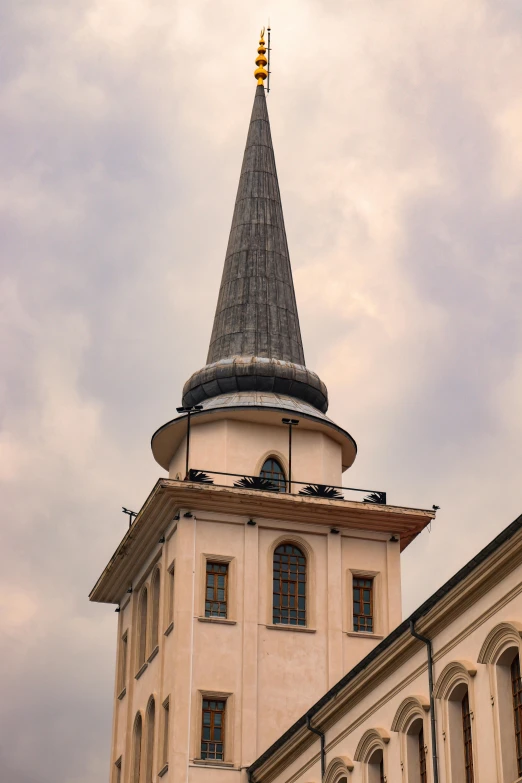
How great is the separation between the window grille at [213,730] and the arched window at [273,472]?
8134mm

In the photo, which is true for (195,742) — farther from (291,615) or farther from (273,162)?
(273,162)

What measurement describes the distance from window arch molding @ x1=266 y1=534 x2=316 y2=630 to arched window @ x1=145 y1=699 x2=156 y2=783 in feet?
15.1

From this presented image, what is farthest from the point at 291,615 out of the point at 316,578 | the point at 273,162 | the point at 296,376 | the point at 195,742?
the point at 273,162

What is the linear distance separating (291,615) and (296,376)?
916 centimetres

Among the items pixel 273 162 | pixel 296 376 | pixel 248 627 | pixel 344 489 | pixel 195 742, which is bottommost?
pixel 195 742

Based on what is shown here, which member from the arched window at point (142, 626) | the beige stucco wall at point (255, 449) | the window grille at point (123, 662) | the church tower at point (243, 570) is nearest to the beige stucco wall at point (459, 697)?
the church tower at point (243, 570)

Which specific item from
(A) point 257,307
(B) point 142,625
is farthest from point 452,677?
(A) point 257,307

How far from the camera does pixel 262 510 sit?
53656mm

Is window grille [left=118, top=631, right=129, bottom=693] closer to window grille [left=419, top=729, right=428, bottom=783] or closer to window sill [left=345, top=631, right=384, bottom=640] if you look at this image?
window sill [left=345, top=631, right=384, bottom=640]

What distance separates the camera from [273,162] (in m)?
65.1

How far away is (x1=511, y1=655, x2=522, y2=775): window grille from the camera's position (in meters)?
33.2

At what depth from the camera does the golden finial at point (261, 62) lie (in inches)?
2630

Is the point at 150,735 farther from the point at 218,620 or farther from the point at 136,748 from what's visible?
the point at 218,620

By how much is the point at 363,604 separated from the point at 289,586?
2.58m
